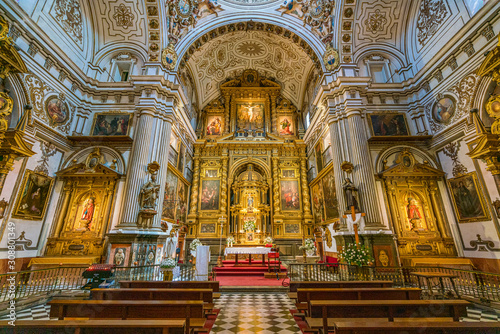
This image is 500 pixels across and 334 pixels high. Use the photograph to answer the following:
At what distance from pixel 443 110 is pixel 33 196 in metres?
16.2

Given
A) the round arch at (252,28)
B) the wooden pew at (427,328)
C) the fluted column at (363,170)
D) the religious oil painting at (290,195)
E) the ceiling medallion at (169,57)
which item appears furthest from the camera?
the religious oil painting at (290,195)

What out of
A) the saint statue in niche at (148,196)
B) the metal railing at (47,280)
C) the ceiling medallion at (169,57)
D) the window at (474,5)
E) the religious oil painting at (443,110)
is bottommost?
the metal railing at (47,280)

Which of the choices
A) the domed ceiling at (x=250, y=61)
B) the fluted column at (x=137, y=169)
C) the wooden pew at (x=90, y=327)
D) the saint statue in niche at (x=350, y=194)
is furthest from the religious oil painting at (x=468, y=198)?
the fluted column at (x=137, y=169)

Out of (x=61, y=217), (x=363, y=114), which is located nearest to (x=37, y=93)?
(x=61, y=217)

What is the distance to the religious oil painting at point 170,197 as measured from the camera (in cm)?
1133

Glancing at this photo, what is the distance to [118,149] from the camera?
1023cm

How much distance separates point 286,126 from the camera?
61.1 feet

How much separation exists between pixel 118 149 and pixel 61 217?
3.47m

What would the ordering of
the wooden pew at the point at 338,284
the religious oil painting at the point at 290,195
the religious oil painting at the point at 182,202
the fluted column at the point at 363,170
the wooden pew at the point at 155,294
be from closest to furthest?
the wooden pew at the point at 155,294, the wooden pew at the point at 338,284, the fluted column at the point at 363,170, the religious oil painting at the point at 182,202, the religious oil painting at the point at 290,195

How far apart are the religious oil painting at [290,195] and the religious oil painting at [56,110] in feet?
42.8

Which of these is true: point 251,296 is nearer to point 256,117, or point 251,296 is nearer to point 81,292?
point 81,292

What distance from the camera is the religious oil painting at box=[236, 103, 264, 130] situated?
728 inches

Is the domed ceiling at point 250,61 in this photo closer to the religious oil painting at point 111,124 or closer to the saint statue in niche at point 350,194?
the religious oil painting at point 111,124

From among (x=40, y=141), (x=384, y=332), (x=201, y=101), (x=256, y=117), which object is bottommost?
(x=384, y=332)
